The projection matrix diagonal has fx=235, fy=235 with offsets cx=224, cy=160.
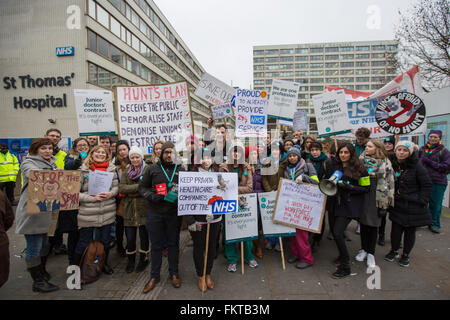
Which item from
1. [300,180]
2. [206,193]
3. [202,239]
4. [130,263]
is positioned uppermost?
[300,180]

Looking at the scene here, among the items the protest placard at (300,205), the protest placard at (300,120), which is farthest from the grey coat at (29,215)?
the protest placard at (300,120)

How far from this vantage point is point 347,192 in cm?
372

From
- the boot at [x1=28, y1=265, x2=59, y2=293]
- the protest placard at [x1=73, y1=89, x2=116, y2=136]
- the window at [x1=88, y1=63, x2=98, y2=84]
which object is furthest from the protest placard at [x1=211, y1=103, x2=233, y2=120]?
the window at [x1=88, y1=63, x2=98, y2=84]

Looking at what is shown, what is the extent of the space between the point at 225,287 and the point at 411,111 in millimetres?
4820

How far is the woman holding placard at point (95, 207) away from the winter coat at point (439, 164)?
6.86m

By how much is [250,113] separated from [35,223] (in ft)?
14.8

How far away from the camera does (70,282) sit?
3.42 m

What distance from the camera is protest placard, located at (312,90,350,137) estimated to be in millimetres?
4949

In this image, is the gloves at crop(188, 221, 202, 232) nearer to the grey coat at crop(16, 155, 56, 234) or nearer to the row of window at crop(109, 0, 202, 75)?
the grey coat at crop(16, 155, 56, 234)

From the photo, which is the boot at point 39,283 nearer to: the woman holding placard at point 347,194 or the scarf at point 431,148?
the woman holding placard at point 347,194

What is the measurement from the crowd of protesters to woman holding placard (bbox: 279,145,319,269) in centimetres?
2

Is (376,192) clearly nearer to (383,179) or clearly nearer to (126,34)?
(383,179)

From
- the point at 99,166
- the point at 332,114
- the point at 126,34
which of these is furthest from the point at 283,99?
the point at 126,34

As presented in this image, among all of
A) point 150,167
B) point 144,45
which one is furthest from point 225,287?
point 144,45
